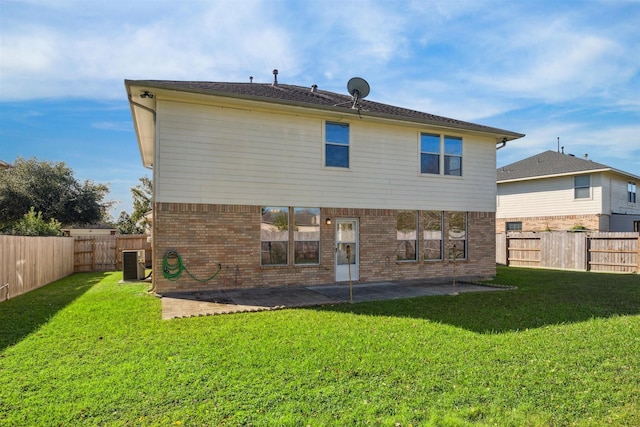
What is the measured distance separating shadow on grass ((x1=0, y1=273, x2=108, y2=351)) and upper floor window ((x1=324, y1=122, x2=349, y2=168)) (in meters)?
7.65

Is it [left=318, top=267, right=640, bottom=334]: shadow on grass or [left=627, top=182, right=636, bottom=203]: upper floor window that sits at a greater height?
[left=627, top=182, right=636, bottom=203]: upper floor window

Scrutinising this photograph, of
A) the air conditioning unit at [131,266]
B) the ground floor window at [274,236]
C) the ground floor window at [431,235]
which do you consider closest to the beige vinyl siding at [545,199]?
the ground floor window at [431,235]

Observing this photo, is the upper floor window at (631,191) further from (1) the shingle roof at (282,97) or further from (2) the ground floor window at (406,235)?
(2) the ground floor window at (406,235)

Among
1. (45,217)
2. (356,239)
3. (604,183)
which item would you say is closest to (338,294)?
(356,239)

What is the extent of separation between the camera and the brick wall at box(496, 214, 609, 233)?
20.7 metres

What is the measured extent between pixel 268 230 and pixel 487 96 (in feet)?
36.5

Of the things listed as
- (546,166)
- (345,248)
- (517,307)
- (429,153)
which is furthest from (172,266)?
(546,166)

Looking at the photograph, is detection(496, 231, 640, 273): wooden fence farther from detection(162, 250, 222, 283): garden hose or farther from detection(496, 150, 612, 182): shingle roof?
detection(162, 250, 222, 283): garden hose

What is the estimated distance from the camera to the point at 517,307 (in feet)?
26.6

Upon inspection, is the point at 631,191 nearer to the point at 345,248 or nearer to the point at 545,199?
the point at 545,199

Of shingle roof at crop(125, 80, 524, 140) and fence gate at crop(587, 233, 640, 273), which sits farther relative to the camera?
fence gate at crop(587, 233, 640, 273)

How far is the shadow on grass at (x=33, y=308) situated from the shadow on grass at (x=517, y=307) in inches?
212

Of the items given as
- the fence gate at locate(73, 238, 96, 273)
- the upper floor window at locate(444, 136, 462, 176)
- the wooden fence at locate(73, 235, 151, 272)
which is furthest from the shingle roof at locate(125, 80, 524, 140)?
the fence gate at locate(73, 238, 96, 273)

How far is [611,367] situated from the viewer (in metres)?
4.61
